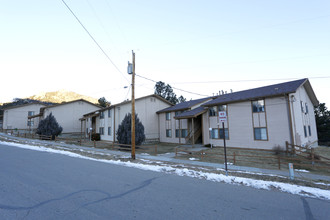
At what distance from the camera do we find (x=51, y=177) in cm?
717

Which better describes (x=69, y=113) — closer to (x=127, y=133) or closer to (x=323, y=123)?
(x=127, y=133)

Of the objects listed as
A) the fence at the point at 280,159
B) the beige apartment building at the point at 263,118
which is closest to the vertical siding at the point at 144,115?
the beige apartment building at the point at 263,118

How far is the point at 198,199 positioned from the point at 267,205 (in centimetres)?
188

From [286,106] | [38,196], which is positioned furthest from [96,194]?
Answer: [286,106]

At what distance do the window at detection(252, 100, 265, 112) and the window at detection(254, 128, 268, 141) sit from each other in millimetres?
2018

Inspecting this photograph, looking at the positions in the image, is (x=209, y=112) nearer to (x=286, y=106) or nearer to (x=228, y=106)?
(x=228, y=106)

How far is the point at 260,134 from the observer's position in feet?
58.5

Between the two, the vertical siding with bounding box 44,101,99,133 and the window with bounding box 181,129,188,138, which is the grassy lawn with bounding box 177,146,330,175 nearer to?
the window with bounding box 181,129,188,138

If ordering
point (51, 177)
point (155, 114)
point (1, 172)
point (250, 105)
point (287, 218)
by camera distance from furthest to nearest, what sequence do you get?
point (155, 114) → point (250, 105) → point (1, 172) → point (51, 177) → point (287, 218)

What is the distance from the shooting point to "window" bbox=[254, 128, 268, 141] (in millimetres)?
17516

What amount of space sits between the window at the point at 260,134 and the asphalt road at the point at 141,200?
13.1 meters

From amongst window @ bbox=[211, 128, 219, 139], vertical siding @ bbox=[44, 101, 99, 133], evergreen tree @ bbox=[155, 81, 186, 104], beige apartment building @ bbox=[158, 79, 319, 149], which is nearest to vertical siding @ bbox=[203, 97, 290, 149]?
beige apartment building @ bbox=[158, 79, 319, 149]

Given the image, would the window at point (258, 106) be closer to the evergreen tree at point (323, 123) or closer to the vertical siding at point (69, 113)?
the evergreen tree at point (323, 123)

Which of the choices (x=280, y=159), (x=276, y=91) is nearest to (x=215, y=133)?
(x=280, y=159)
